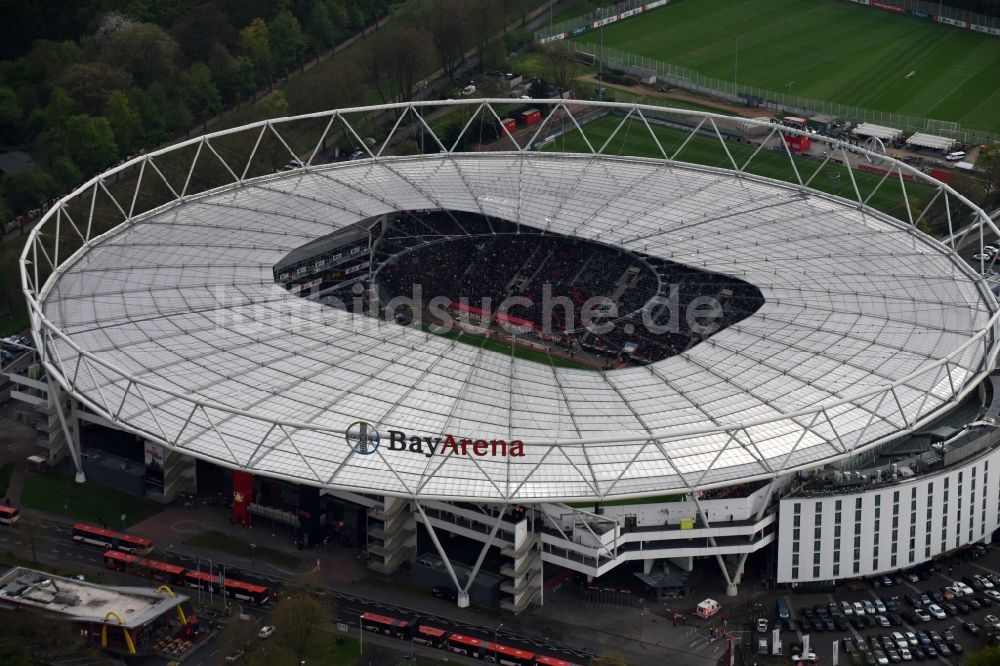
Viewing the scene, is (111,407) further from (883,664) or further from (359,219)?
(883,664)

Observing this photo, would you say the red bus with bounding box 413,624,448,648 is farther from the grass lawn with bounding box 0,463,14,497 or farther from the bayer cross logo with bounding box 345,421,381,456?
the grass lawn with bounding box 0,463,14,497

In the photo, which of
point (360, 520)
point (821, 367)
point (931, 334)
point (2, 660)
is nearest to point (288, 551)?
point (360, 520)

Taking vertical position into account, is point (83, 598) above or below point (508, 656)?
above

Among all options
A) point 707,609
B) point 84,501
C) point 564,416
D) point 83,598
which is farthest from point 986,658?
point 84,501

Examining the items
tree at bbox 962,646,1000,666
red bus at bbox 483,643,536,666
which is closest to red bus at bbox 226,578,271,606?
red bus at bbox 483,643,536,666

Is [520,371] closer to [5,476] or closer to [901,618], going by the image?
[901,618]
